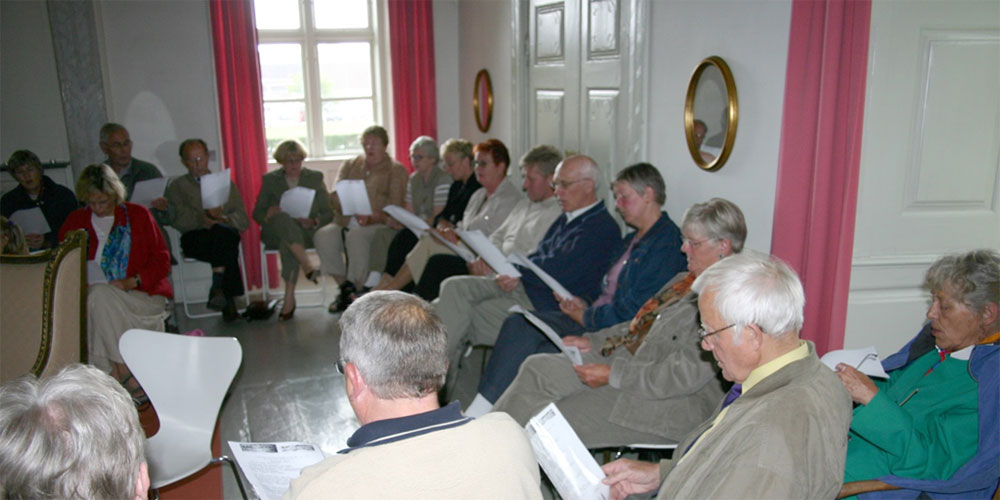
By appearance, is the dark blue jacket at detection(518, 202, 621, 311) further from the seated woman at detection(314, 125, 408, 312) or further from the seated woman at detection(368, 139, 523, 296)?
the seated woman at detection(314, 125, 408, 312)

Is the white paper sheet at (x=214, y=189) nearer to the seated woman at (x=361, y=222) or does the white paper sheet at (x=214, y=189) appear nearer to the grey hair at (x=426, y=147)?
the seated woman at (x=361, y=222)

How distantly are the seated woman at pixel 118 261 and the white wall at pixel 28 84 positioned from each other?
2.05 meters

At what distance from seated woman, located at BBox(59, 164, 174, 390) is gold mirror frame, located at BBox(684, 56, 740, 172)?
2.93m

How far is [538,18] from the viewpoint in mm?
4949

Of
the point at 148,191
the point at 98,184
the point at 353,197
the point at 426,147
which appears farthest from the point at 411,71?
the point at 98,184

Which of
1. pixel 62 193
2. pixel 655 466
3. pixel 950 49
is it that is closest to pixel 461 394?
pixel 655 466

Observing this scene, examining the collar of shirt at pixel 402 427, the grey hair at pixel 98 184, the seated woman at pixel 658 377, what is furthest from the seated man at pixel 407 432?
the grey hair at pixel 98 184

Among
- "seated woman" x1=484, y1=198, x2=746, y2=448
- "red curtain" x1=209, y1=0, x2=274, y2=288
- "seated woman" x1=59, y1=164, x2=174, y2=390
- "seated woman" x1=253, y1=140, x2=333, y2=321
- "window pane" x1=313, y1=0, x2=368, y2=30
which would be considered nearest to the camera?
"seated woman" x1=484, y1=198, x2=746, y2=448

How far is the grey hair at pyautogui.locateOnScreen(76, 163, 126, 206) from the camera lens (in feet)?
12.6

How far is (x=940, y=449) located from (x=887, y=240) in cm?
102

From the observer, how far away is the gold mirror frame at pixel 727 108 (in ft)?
9.51

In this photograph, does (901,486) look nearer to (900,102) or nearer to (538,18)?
(900,102)

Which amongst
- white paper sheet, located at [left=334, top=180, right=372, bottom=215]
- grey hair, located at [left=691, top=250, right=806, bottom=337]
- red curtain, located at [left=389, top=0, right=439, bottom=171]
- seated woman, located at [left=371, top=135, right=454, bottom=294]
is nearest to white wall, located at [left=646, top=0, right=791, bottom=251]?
grey hair, located at [left=691, top=250, right=806, bottom=337]

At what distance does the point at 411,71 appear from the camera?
22.5 feet
